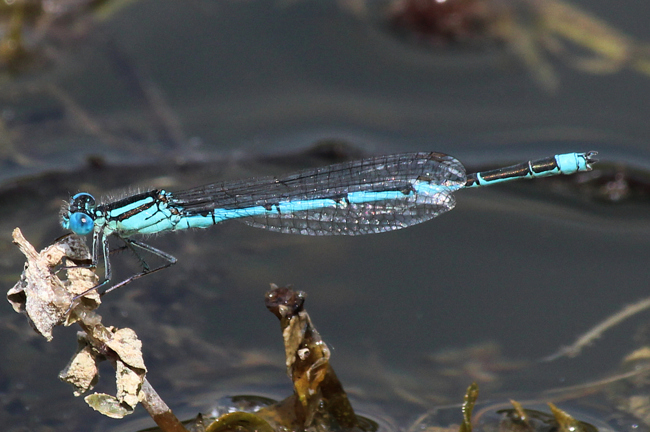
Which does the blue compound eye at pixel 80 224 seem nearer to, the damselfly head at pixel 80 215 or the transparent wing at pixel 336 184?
the damselfly head at pixel 80 215

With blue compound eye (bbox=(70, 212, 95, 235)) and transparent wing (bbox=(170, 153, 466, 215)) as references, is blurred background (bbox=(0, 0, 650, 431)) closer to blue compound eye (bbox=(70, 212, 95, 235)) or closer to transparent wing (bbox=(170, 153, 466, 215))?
→ transparent wing (bbox=(170, 153, 466, 215))

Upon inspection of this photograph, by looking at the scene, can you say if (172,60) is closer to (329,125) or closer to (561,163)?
(329,125)

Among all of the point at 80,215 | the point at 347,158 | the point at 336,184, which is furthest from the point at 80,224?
the point at 347,158

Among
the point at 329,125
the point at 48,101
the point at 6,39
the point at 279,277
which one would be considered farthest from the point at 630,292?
the point at 6,39

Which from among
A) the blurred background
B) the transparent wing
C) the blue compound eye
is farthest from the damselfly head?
the blurred background

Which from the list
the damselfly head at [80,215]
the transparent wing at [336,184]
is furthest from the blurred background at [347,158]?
the damselfly head at [80,215]

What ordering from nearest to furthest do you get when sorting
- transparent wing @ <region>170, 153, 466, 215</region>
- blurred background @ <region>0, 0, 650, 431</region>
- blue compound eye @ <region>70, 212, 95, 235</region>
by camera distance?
blue compound eye @ <region>70, 212, 95, 235</region>, blurred background @ <region>0, 0, 650, 431</region>, transparent wing @ <region>170, 153, 466, 215</region>
